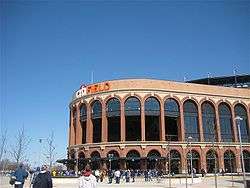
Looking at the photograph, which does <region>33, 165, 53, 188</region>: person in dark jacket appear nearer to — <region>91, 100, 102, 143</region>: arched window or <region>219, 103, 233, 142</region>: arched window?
<region>91, 100, 102, 143</region>: arched window

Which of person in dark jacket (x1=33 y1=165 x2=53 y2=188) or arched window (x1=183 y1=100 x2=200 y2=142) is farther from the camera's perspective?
arched window (x1=183 y1=100 x2=200 y2=142)

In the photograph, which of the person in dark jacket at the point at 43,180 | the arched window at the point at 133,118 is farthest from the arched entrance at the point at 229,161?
the person in dark jacket at the point at 43,180

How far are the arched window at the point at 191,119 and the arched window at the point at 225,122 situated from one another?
580 cm

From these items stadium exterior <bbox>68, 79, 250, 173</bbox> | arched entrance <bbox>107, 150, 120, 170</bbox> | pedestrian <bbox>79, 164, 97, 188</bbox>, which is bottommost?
pedestrian <bbox>79, 164, 97, 188</bbox>

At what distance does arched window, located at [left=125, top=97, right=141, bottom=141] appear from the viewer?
68.2 meters

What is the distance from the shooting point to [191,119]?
7194cm

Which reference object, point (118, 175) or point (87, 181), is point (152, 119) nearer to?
point (118, 175)

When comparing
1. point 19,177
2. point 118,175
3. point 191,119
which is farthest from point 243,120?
point 19,177

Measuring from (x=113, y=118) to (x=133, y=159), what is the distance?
33.0 ft

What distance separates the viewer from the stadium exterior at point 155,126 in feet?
220

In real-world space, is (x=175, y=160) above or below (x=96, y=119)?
below

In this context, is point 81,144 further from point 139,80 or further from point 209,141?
point 209,141

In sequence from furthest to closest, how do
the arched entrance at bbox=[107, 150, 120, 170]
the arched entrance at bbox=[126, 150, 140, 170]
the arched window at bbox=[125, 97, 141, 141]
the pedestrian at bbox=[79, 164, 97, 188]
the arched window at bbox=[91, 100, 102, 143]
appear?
the arched window at bbox=[91, 100, 102, 143] → the arched window at bbox=[125, 97, 141, 141] → the arched entrance at bbox=[107, 150, 120, 170] → the arched entrance at bbox=[126, 150, 140, 170] → the pedestrian at bbox=[79, 164, 97, 188]

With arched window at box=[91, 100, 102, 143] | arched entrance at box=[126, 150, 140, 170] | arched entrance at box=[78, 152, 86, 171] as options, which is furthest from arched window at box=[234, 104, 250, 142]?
arched entrance at box=[78, 152, 86, 171]
